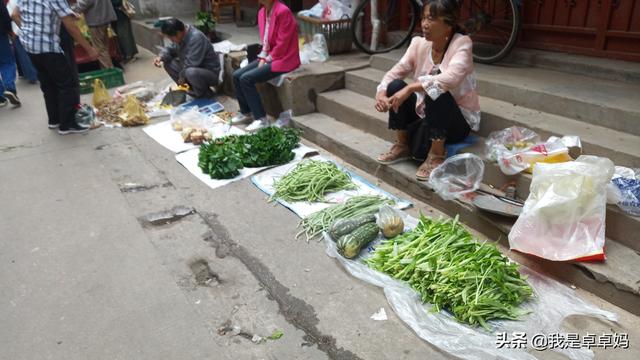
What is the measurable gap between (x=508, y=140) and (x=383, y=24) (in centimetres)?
340

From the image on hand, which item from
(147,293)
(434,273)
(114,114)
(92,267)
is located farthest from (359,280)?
(114,114)

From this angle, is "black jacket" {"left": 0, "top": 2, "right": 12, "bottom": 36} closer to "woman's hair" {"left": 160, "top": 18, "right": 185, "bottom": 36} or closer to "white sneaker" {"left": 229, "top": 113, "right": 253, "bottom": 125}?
"woman's hair" {"left": 160, "top": 18, "right": 185, "bottom": 36}

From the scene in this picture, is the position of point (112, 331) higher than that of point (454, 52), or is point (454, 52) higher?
point (454, 52)

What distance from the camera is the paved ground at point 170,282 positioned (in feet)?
7.86

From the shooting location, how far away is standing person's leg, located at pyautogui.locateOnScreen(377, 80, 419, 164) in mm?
3654

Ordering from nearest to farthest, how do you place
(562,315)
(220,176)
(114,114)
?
(562,315)
(220,176)
(114,114)

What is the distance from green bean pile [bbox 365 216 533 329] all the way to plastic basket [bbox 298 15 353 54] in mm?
3984

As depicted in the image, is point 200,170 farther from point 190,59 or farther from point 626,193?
point 626,193

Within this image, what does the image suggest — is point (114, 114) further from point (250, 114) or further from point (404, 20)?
point (404, 20)

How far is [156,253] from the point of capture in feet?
10.5

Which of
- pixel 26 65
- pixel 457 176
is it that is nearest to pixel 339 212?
pixel 457 176

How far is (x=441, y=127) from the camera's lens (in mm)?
3484

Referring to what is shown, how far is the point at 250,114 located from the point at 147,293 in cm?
330

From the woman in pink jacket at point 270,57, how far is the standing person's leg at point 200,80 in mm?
962
